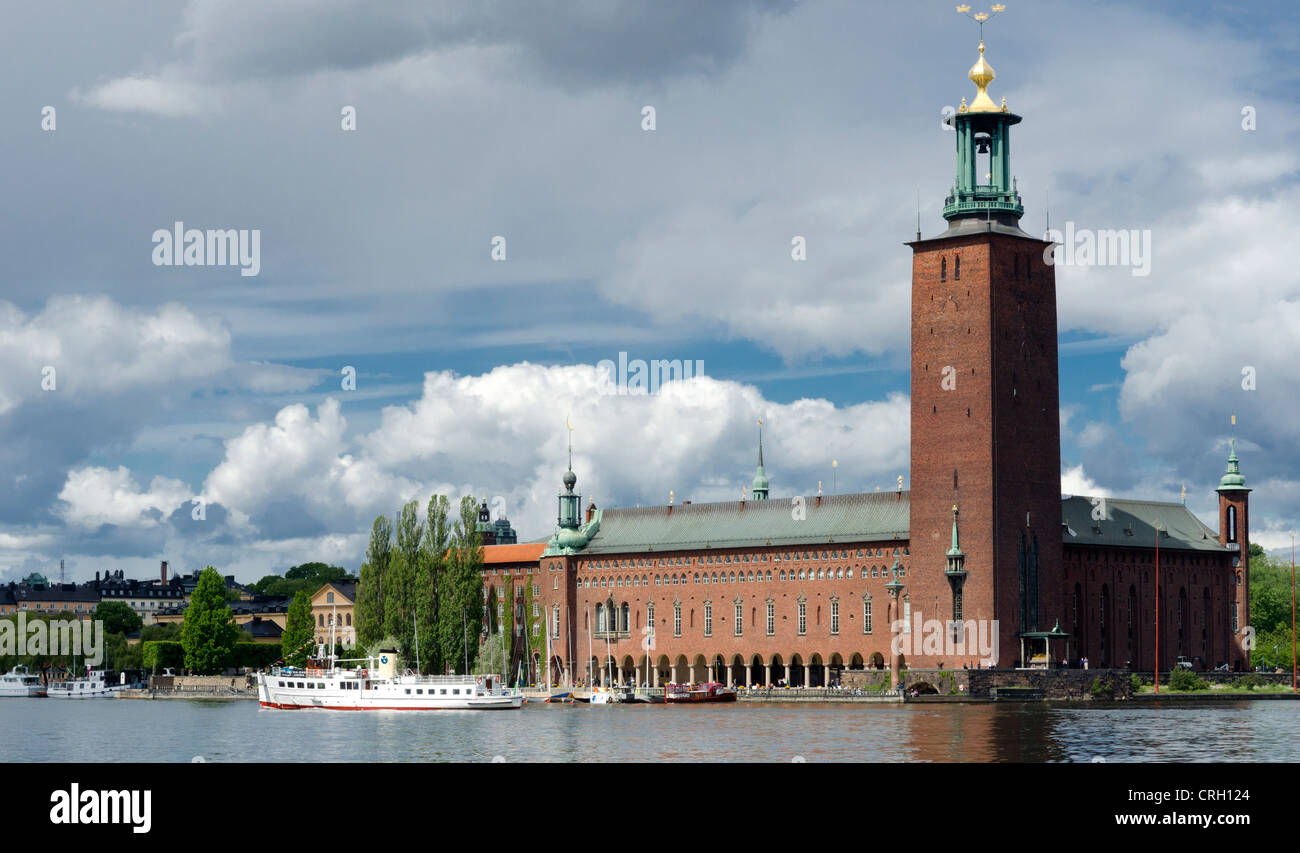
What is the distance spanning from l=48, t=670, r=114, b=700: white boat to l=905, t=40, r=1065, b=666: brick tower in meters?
66.4

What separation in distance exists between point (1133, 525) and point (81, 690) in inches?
2948

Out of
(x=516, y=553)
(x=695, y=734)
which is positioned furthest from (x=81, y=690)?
(x=695, y=734)

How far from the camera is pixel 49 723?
274 ft

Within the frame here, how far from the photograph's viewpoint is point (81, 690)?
13362 centimetres

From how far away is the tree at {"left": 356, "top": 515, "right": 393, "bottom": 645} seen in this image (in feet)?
332

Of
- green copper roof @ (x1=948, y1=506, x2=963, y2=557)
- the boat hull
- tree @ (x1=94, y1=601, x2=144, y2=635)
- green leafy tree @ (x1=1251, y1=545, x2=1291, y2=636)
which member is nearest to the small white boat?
the boat hull

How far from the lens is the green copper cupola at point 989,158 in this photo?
94.0 meters

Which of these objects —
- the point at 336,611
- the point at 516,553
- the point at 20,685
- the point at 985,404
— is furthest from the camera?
the point at 336,611

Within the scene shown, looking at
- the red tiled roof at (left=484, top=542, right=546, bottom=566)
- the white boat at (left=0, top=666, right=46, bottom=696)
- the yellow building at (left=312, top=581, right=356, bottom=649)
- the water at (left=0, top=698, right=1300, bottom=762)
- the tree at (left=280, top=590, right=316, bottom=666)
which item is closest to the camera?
A: the water at (left=0, top=698, right=1300, bottom=762)

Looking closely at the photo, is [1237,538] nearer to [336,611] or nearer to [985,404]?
[985,404]

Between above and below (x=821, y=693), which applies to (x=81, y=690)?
below

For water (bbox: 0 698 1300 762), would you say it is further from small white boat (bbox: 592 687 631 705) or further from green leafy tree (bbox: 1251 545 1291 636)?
A: green leafy tree (bbox: 1251 545 1291 636)
